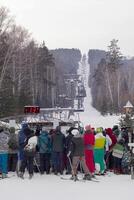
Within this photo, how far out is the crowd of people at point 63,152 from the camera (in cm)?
1598

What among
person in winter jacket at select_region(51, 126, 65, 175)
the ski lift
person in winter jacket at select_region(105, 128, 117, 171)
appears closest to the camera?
person in winter jacket at select_region(51, 126, 65, 175)

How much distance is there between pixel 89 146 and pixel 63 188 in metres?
2.67

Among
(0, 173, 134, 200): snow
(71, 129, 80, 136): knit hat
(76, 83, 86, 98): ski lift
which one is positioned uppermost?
(76, 83, 86, 98): ski lift

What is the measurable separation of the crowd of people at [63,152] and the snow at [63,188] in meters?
0.54

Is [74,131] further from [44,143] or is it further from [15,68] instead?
[15,68]

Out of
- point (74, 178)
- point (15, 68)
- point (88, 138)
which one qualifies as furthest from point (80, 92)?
point (74, 178)

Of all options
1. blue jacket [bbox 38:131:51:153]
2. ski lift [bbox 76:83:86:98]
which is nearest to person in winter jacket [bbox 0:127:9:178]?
blue jacket [bbox 38:131:51:153]

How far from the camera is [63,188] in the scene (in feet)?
46.4

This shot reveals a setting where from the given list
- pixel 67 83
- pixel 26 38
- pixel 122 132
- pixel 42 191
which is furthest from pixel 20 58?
pixel 67 83

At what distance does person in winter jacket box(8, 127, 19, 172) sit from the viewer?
16953mm

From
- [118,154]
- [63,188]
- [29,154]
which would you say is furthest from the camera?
[118,154]

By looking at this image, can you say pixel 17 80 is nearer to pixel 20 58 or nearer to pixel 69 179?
pixel 20 58

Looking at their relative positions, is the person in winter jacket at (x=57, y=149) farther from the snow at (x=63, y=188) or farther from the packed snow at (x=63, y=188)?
the snow at (x=63, y=188)

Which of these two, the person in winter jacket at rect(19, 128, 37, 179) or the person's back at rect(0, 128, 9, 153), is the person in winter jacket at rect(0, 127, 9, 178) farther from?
the person in winter jacket at rect(19, 128, 37, 179)
